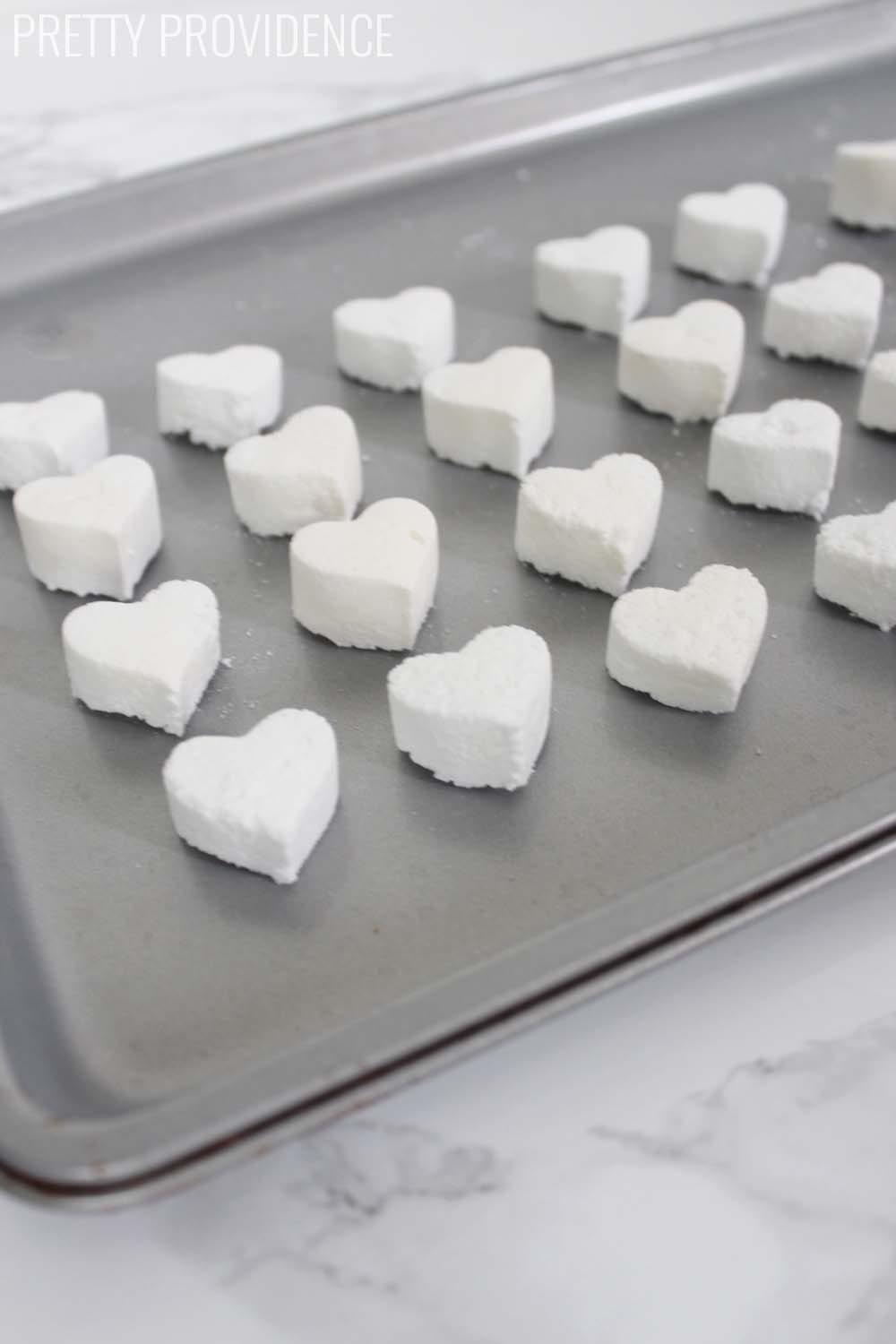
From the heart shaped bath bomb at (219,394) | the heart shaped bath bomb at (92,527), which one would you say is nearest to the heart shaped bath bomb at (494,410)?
the heart shaped bath bomb at (219,394)

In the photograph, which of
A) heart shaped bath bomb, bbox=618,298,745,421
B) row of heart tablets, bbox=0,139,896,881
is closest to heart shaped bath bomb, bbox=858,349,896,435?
row of heart tablets, bbox=0,139,896,881

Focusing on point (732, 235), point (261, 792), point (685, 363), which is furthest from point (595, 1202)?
point (732, 235)

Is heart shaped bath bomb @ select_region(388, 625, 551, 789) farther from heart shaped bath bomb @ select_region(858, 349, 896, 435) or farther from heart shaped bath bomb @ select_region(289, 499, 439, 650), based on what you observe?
heart shaped bath bomb @ select_region(858, 349, 896, 435)

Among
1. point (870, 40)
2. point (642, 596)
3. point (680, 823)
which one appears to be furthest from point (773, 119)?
point (680, 823)

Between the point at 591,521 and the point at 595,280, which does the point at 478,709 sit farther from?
the point at 595,280

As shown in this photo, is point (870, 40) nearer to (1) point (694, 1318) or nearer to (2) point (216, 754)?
(2) point (216, 754)
